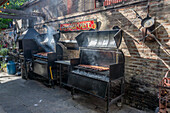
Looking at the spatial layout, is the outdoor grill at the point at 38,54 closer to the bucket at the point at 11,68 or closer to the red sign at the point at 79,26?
the red sign at the point at 79,26

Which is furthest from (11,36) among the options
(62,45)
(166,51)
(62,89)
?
(166,51)

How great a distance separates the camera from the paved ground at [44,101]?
4.38m

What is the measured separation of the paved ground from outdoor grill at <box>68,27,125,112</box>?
24.7 inches

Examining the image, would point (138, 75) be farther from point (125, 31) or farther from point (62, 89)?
point (62, 89)

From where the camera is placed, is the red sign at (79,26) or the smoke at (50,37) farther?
the smoke at (50,37)

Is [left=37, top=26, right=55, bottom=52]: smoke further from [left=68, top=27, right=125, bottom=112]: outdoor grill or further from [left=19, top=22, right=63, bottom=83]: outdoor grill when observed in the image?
[left=68, top=27, right=125, bottom=112]: outdoor grill

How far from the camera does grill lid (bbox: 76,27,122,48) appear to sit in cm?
440

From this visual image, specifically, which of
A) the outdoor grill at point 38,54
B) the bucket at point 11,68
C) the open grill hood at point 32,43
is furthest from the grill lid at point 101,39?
the bucket at point 11,68

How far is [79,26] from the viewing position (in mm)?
6027

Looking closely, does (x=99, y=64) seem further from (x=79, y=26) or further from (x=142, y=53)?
(x=79, y=26)

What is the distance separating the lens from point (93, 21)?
17.6 feet

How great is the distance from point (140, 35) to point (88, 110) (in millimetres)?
3039

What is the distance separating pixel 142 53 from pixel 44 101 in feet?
13.2

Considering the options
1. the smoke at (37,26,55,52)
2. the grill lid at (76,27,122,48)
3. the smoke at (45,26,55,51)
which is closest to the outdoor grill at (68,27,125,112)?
the grill lid at (76,27,122,48)
